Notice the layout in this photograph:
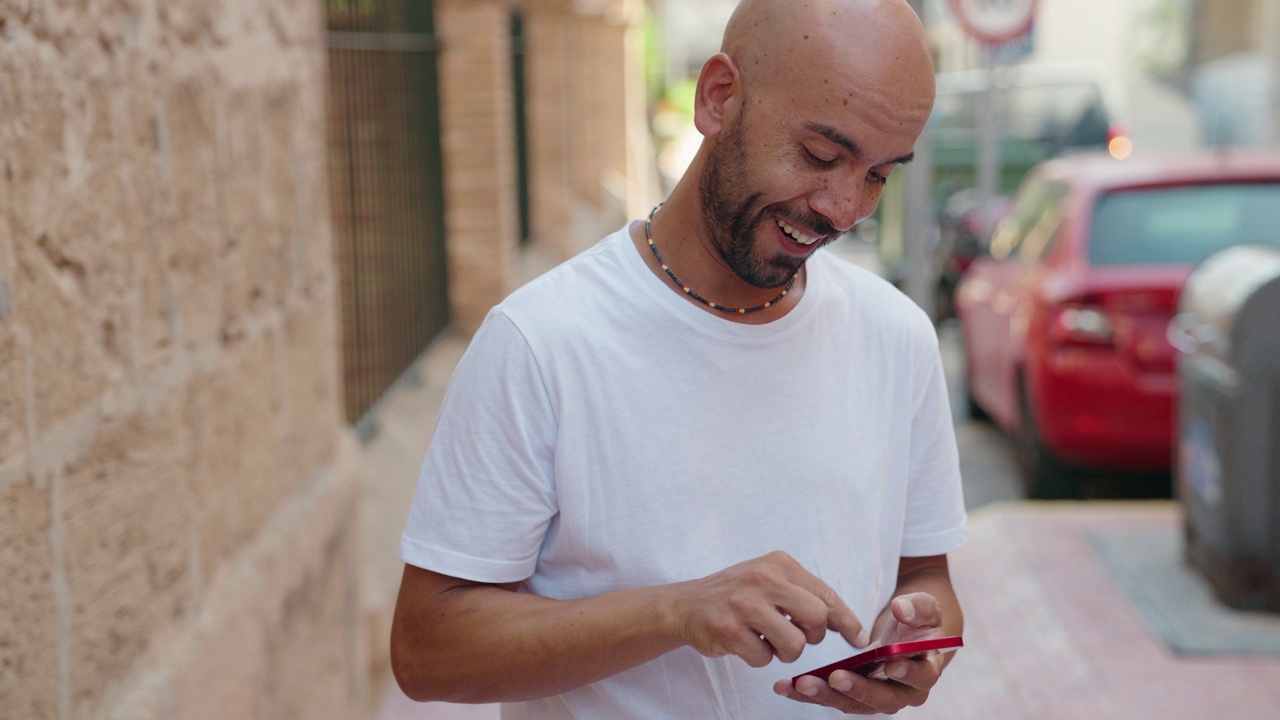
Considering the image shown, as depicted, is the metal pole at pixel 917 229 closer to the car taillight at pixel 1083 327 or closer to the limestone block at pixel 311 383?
the car taillight at pixel 1083 327

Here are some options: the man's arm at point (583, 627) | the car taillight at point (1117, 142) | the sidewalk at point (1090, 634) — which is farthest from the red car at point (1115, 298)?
the car taillight at point (1117, 142)

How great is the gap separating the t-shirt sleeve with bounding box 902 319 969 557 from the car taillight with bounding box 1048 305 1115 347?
4715 millimetres

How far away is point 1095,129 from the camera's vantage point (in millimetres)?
A: 17359

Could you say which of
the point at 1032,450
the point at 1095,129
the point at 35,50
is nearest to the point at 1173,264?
the point at 1032,450

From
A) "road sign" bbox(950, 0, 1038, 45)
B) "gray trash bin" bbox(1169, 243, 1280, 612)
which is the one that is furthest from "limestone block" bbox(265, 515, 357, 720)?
"road sign" bbox(950, 0, 1038, 45)

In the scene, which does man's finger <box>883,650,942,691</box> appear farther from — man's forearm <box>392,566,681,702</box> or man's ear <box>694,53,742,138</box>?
man's ear <box>694,53,742,138</box>

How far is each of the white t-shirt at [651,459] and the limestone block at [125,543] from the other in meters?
0.81

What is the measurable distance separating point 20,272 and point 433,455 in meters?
0.75

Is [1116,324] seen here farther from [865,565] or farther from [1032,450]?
[865,565]

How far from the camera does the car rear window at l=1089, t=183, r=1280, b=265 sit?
22.3 feet

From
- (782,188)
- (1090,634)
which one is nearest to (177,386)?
(782,188)

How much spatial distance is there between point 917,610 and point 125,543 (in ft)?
4.67

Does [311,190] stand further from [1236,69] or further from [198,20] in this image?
[1236,69]

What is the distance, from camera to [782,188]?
1882 mm
